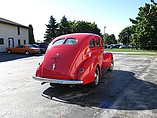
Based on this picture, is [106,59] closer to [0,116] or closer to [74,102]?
[74,102]

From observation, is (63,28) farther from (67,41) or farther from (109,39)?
(67,41)

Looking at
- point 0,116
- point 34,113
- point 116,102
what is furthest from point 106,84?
point 0,116

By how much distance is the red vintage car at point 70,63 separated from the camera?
5793 mm

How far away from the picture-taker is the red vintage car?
579 cm

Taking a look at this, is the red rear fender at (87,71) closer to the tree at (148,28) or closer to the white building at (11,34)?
the white building at (11,34)

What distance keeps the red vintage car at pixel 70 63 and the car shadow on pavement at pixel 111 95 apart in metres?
0.44

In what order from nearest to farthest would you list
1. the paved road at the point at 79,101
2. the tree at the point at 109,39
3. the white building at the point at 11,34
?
the paved road at the point at 79,101 < the white building at the point at 11,34 < the tree at the point at 109,39

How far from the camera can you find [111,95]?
571 centimetres

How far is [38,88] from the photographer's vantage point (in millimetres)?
6613

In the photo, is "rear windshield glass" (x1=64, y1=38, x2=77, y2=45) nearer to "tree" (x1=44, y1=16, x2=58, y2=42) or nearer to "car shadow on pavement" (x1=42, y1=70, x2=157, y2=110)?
"car shadow on pavement" (x1=42, y1=70, x2=157, y2=110)

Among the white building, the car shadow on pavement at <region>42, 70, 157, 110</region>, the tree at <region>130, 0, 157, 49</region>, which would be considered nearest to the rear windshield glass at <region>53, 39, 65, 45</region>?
the car shadow on pavement at <region>42, 70, 157, 110</region>

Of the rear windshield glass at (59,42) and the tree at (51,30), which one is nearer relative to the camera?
the rear windshield glass at (59,42)

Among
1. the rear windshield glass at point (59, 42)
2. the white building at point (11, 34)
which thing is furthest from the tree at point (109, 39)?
the rear windshield glass at point (59, 42)

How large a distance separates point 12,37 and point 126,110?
30576mm
